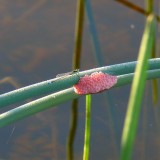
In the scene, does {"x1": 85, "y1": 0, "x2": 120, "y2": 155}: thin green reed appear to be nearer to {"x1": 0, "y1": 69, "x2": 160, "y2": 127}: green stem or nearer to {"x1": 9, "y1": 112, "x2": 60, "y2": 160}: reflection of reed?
{"x1": 9, "y1": 112, "x2": 60, "y2": 160}: reflection of reed

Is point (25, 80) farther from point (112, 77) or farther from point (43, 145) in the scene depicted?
point (112, 77)

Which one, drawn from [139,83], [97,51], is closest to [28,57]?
[97,51]

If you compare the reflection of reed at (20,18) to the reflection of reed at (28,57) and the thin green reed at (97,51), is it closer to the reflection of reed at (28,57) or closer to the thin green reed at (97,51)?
the reflection of reed at (28,57)

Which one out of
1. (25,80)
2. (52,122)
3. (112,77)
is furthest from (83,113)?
(112,77)

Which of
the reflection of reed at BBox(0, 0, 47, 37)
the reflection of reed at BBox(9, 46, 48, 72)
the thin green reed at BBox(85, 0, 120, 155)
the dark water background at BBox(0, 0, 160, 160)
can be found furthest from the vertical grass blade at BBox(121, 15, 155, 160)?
the reflection of reed at BBox(0, 0, 47, 37)

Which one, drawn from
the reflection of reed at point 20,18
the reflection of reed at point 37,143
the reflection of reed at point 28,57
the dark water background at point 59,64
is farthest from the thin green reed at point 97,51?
the reflection of reed at point 20,18
